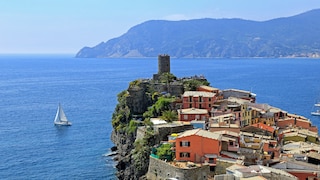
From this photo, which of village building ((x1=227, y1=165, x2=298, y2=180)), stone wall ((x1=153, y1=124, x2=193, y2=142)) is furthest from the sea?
village building ((x1=227, y1=165, x2=298, y2=180))

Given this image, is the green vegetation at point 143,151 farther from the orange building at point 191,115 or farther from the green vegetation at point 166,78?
the green vegetation at point 166,78

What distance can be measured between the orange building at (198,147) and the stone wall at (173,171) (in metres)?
1.66

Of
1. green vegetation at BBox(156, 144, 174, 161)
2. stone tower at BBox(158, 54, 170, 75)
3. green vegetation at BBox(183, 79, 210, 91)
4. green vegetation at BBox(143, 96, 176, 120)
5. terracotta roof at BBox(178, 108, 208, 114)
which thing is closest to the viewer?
green vegetation at BBox(156, 144, 174, 161)

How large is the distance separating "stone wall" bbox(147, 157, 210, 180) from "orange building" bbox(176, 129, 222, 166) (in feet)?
5.45

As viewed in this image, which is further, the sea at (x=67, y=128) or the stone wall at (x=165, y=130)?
the sea at (x=67, y=128)

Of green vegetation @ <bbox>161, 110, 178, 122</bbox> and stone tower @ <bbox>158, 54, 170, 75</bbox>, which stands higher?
stone tower @ <bbox>158, 54, 170, 75</bbox>

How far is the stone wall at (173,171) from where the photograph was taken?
34.5m

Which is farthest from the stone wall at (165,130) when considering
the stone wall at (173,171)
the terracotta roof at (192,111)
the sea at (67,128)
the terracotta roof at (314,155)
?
the terracotta roof at (314,155)

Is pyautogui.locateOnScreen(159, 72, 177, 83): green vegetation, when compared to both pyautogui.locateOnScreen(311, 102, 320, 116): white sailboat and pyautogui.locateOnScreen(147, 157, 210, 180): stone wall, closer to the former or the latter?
pyautogui.locateOnScreen(147, 157, 210, 180): stone wall

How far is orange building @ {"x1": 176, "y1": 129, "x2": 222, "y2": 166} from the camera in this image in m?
37.4

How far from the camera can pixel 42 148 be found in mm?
64875

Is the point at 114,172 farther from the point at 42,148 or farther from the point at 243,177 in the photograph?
the point at 243,177

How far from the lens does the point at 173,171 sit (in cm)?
3534

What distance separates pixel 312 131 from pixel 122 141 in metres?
22.9
